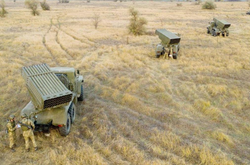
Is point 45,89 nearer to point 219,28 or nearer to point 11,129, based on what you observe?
point 11,129

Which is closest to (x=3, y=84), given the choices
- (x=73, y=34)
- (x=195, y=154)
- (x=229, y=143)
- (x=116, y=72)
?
A: (x=116, y=72)

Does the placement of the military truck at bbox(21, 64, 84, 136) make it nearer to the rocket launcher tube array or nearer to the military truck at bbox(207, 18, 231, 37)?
the rocket launcher tube array

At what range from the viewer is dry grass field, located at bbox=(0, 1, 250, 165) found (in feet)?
20.0

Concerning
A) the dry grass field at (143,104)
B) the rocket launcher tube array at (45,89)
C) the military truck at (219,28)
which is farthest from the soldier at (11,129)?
the military truck at (219,28)

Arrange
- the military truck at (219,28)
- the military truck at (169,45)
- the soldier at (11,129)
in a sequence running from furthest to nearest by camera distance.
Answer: the military truck at (219,28) < the military truck at (169,45) < the soldier at (11,129)

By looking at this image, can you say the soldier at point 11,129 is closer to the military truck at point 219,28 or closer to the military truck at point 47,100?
the military truck at point 47,100

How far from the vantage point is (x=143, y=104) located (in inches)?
357

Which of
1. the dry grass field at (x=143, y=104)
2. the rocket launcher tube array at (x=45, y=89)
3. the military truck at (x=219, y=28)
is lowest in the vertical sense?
the dry grass field at (x=143, y=104)

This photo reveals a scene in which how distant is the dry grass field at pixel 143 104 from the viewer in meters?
6.10

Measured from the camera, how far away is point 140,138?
6.88 m

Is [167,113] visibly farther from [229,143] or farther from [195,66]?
[195,66]

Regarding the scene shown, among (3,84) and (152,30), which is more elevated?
(152,30)

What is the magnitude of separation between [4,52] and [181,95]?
13.3m

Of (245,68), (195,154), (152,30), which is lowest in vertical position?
(195,154)
